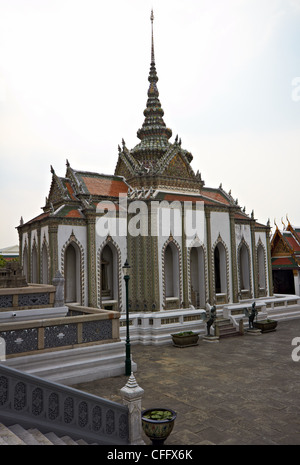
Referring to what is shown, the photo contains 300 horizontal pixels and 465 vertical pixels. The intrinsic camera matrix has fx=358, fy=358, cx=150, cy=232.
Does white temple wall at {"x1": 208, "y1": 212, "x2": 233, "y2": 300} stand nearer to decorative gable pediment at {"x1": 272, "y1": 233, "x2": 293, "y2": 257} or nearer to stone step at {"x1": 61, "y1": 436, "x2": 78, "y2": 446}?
decorative gable pediment at {"x1": 272, "y1": 233, "x2": 293, "y2": 257}

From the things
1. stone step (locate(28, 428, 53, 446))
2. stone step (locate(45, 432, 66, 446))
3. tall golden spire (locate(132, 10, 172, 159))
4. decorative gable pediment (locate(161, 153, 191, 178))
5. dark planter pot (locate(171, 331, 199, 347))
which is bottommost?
dark planter pot (locate(171, 331, 199, 347))

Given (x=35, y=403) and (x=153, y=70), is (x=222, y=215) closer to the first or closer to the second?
(x=153, y=70)

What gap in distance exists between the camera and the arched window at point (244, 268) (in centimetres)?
2670

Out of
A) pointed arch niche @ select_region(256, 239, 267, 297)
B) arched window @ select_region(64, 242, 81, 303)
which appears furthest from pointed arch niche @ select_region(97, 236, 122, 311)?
pointed arch niche @ select_region(256, 239, 267, 297)

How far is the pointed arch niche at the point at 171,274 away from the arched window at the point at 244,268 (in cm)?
645

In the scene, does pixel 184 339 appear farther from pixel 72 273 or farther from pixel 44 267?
pixel 44 267

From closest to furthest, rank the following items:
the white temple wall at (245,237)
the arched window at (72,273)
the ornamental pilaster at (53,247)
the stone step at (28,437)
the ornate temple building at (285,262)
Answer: the stone step at (28,437) → the ornamental pilaster at (53,247) → the arched window at (72,273) → the white temple wall at (245,237) → the ornate temple building at (285,262)

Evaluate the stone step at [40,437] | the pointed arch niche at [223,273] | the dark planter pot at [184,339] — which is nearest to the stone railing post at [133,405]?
the stone step at [40,437]

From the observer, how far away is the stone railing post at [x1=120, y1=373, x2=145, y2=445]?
7.24 m

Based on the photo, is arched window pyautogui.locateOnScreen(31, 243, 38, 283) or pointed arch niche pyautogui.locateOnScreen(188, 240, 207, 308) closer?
pointed arch niche pyautogui.locateOnScreen(188, 240, 207, 308)

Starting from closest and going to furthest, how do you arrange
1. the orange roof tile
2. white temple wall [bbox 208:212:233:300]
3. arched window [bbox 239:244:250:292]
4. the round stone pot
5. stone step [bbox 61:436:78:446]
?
stone step [bbox 61:436:78:446] → the round stone pot → the orange roof tile → white temple wall [bbox 208:212:233:300] → arched window [bbox 239:244:250:292]

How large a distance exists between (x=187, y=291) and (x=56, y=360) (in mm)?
11596

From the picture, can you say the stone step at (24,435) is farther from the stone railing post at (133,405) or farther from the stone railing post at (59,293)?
the stone railing post at (59,293)

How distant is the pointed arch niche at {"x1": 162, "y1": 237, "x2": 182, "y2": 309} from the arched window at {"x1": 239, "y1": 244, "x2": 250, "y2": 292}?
6452 millimetres
